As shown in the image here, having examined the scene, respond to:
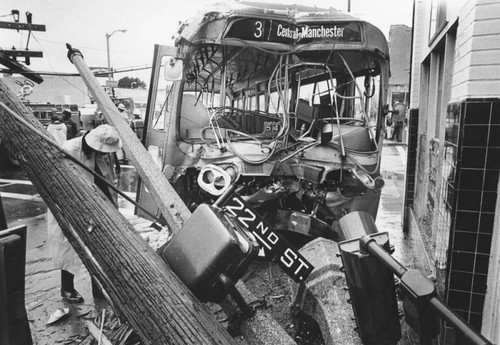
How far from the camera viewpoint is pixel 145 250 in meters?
2.36

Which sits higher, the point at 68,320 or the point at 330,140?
the point at 330,140

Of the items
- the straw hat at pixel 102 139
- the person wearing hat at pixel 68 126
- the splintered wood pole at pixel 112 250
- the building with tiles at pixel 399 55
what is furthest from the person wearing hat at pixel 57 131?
the building with tiles at pixel 399 55

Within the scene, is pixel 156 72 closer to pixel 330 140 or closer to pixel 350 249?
pixel 330 140

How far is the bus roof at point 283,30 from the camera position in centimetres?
493

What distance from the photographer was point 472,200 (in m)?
2.58

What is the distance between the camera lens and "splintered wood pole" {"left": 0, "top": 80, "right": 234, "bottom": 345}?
2.00 metres

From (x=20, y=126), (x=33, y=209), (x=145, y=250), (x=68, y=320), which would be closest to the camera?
(x=145, y=250)

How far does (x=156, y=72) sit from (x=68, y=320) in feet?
10.8

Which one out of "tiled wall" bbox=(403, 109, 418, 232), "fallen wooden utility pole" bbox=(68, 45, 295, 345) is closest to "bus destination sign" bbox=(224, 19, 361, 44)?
"tiled wall" bbox=(403, 109, 418, 232)

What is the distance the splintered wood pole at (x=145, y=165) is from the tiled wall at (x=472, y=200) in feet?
6.40

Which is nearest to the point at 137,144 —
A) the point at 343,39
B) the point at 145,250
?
the point at 145,250

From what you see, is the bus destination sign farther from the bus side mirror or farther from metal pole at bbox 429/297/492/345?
metal pole at bbox 429/297/492/345

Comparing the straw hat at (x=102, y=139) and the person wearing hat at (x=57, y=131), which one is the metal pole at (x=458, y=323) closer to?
the straw hat at (x=102, y=139)

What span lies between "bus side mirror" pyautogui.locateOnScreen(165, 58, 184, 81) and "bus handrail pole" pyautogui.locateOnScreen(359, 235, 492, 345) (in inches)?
150
